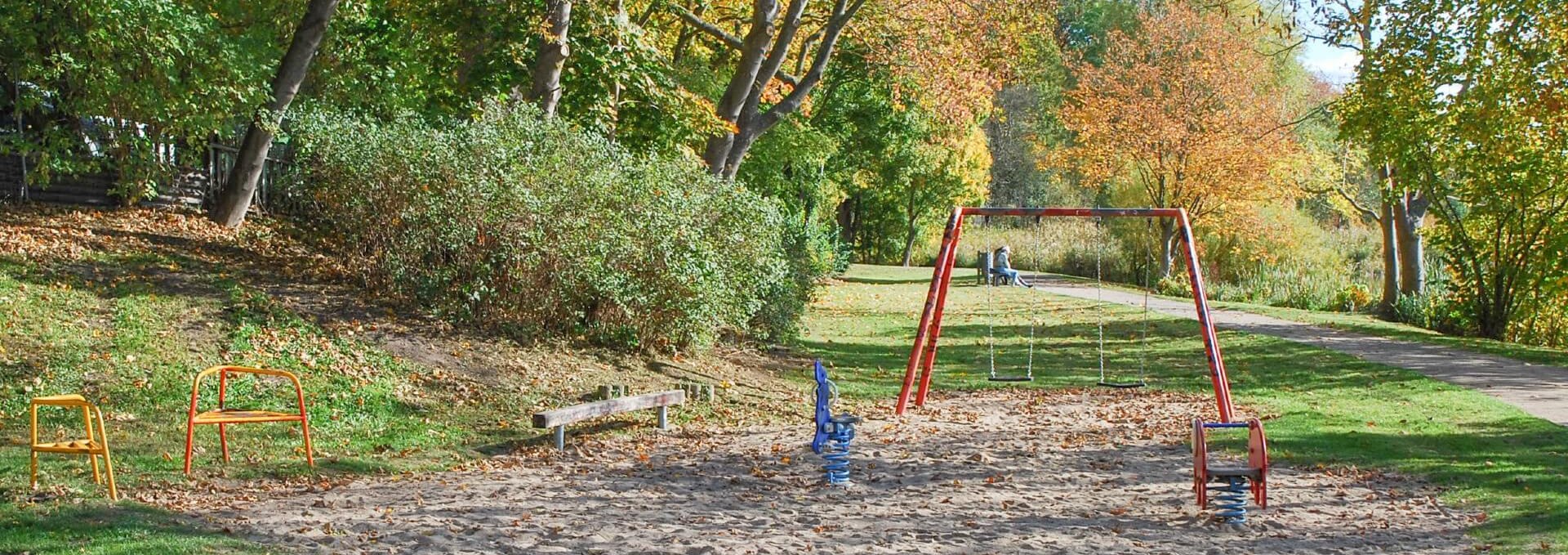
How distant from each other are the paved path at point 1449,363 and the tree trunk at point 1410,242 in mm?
3338

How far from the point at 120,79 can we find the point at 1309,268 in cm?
2967

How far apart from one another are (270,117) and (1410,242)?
69.9 ft

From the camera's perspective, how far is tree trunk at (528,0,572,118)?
54.7 feet

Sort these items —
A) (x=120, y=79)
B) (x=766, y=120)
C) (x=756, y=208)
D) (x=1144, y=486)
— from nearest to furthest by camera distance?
(x=1144, y=486)
(x=120, y=79)
(x=756, y=208)
(x=766, y=120)

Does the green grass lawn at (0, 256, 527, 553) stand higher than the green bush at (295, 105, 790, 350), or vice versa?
the green bush at (295, 105, 790, 350)

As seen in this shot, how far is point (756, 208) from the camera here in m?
15.6

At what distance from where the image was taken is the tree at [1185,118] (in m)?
33.4

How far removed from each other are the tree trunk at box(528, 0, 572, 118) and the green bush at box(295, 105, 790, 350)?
2.05 meters

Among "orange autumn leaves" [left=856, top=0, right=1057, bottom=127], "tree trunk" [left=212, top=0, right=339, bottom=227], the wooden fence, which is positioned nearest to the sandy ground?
the wooden fence

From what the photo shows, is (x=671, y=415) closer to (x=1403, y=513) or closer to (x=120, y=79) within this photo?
(x=1403, y=513)

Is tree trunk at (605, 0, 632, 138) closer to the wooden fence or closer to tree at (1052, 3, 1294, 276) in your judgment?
the wooden fence

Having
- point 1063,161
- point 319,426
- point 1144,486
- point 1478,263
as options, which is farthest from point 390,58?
point 1063,161

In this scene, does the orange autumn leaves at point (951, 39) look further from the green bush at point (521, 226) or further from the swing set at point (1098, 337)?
the green bush at point (521, 226)

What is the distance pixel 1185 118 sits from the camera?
34.4 meters
